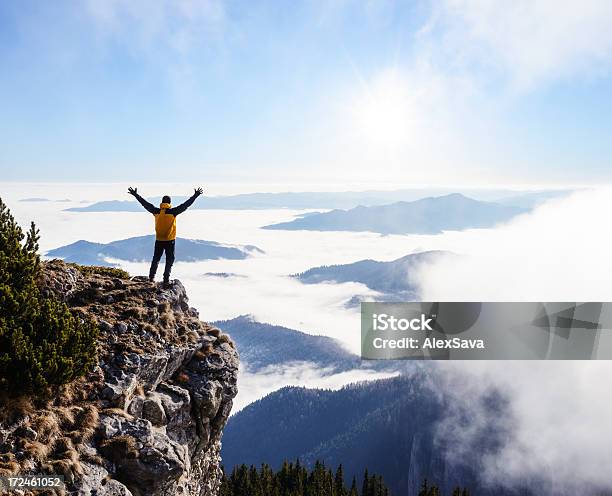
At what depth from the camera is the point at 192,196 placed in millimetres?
24312

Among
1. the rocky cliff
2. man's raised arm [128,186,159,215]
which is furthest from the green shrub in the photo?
man's raised arm [128,186,159,215]

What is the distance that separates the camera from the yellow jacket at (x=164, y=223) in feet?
83.5

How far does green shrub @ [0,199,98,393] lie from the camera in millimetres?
16672

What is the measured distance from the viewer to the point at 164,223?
25531 mm

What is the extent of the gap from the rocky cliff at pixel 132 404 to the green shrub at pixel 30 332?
3.50 ft

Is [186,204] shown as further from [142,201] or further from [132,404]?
[132,404]

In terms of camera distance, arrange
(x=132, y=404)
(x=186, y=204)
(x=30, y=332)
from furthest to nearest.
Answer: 1. (x=186, y=204)
2. (x=132, y=404)
3. (x=30, y=332)

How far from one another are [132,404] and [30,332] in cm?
529

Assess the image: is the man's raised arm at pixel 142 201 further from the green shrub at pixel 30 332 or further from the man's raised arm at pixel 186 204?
the green shrub at pixel 30 332

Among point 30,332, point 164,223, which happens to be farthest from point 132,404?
point 164,223

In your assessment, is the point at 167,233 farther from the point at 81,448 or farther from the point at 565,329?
the point at 565,329

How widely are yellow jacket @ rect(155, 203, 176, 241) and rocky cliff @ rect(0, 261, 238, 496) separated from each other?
10.4ft

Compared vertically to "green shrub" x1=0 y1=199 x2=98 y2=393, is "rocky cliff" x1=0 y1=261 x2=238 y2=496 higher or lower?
lower

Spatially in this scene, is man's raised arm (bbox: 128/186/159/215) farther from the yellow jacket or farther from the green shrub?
the green shrub
